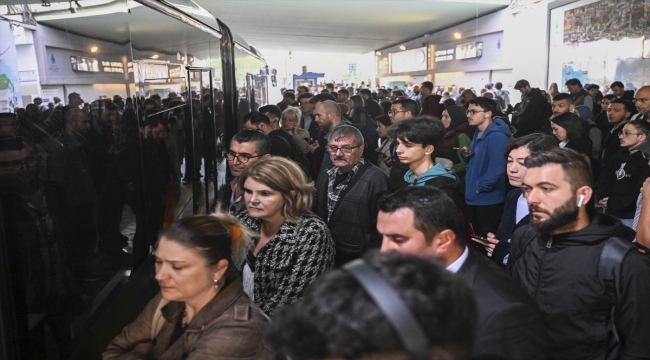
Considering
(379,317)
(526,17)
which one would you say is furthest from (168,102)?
(526,17)

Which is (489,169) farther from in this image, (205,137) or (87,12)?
(87,12)

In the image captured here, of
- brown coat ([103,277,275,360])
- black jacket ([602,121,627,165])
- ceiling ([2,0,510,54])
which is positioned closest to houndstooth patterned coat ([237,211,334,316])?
brown coat ([103,277,275,360])

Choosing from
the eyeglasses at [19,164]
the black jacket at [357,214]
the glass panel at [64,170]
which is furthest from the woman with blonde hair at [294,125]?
the eyeglasses at [19,164]

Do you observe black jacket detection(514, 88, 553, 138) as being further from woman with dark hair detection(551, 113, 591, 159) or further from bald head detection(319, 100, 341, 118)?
bald head detection(319, 100, 341, 118)

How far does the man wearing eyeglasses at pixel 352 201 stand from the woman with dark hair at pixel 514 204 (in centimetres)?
75

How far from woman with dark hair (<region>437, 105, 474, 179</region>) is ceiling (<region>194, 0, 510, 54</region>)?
12.2 m

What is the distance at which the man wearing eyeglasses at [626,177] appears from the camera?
5051 mm

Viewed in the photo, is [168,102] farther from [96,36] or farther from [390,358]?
[390,358]

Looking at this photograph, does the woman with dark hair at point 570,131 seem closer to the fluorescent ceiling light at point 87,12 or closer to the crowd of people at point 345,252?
the crowd of people at point 345,252

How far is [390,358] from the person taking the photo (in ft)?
3.30

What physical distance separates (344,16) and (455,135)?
16047 mm

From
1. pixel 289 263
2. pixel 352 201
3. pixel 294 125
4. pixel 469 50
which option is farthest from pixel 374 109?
pixel 469 50

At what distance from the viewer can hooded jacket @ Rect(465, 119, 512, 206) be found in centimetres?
528

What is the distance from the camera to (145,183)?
3.79m
